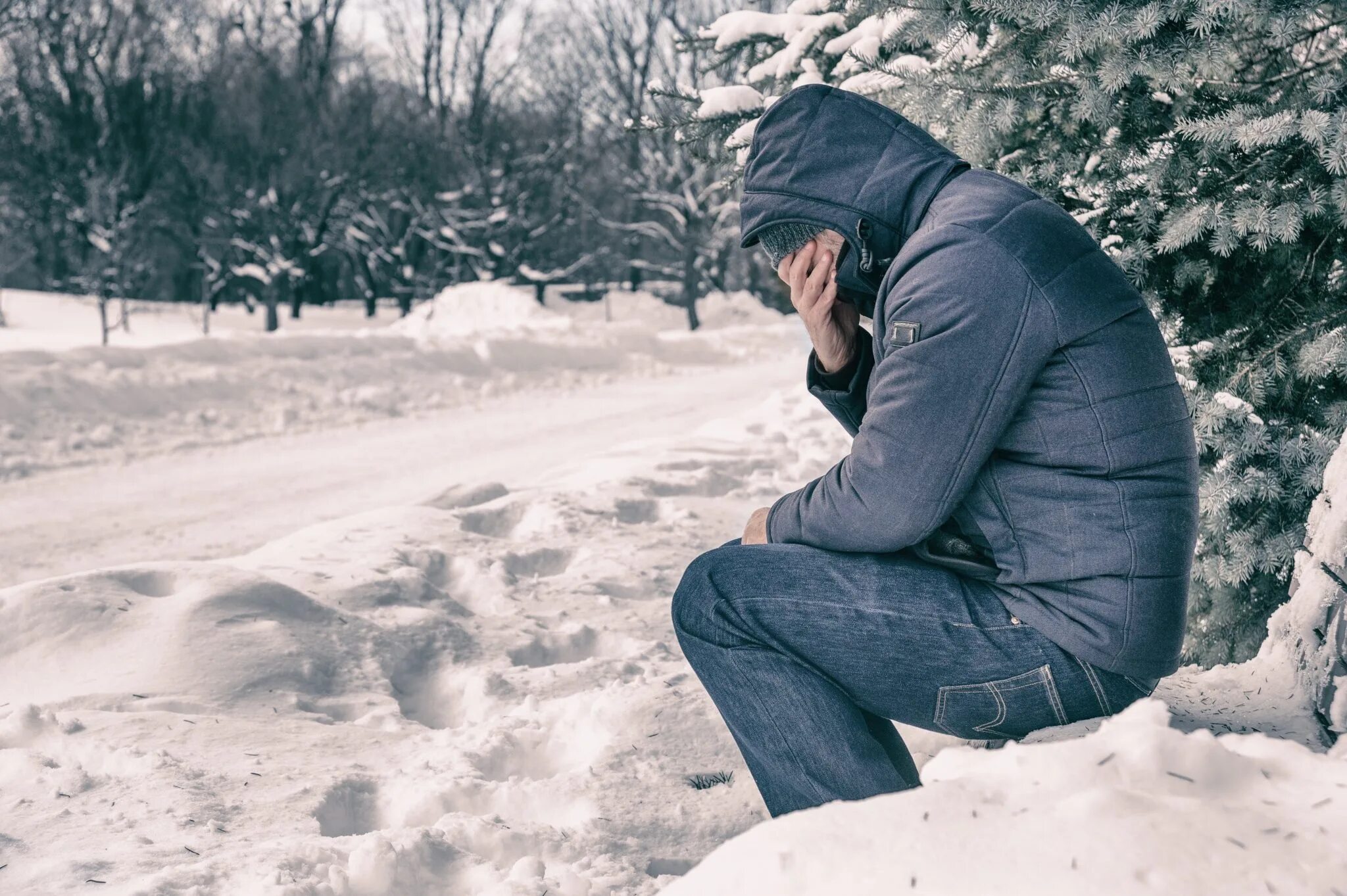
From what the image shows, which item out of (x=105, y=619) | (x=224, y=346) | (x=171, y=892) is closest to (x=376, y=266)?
(x=224, y=346)

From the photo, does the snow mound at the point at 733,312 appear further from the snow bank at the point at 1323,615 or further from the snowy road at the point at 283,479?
the snow bank at the point at 1323,615

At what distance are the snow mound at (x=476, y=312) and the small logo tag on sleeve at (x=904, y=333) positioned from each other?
1537 centimetres

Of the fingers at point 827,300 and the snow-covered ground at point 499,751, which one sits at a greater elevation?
the fingers at point 827,300

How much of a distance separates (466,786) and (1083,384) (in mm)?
1522

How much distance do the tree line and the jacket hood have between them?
15.6m

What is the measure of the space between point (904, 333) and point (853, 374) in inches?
16.9

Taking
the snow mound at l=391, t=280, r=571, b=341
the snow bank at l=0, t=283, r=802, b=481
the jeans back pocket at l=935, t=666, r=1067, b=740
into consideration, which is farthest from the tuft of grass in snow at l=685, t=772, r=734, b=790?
the snow mound at l=391, t=280, r=571, b=341

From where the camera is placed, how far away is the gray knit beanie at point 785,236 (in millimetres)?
1859

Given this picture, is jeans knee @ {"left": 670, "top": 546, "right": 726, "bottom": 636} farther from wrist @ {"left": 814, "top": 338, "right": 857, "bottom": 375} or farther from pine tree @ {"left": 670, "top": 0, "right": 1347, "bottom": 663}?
pine tree @ {"left": 670, "top": 0, "right": 1347, "bottom": 663}

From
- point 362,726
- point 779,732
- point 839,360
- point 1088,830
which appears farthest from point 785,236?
point 362,726

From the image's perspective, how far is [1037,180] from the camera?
2941mm

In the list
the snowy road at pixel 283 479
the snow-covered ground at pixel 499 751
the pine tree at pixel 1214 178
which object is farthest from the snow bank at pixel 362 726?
the pine tree at pixel 1214 178

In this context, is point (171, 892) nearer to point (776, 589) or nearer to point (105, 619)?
point (776, 589)

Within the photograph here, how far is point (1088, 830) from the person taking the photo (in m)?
1.12
